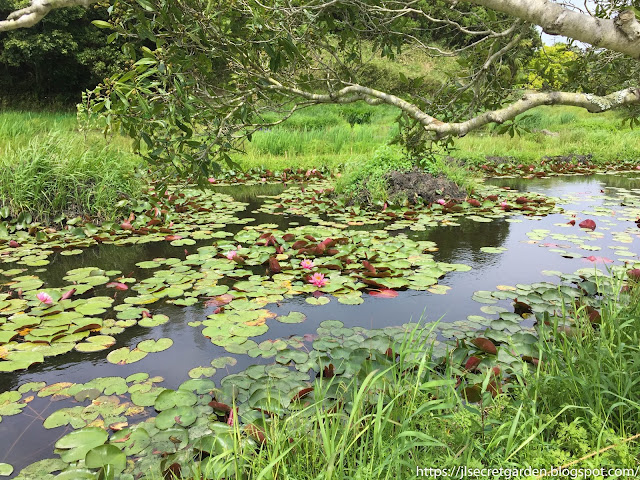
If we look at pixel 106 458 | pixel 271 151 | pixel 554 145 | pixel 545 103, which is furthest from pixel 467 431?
pixel 554 145

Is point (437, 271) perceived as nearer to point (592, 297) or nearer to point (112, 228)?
point (592, 297)

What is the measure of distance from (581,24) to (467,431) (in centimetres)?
148

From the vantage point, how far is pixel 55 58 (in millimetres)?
17547

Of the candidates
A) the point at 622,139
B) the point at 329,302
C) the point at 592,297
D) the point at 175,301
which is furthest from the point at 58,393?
the point at 622,139

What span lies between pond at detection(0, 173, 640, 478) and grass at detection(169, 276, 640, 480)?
536 mm

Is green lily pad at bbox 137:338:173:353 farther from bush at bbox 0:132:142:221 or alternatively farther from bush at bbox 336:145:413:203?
bush at bbox 336:145:413:203

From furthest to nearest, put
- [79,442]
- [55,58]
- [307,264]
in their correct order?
[55,58]
[307,264]
[79,442]

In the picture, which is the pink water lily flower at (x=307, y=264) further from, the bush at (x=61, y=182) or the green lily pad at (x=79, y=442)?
the bush at (x=61, y=182)

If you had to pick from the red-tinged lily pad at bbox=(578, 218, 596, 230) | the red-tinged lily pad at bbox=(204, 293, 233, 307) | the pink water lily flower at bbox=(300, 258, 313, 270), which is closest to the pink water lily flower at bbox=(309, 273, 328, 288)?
the pink water lily flower at bbox=(300, 258, 313, 270)

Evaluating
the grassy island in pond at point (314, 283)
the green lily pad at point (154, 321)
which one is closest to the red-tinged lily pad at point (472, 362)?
the grassy island in pond at point (314, 283)

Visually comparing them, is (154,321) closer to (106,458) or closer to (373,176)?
(106,458)

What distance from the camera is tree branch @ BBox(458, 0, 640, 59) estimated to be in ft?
5.10

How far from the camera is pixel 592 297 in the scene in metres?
3.15

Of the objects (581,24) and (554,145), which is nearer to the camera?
(581,24)
